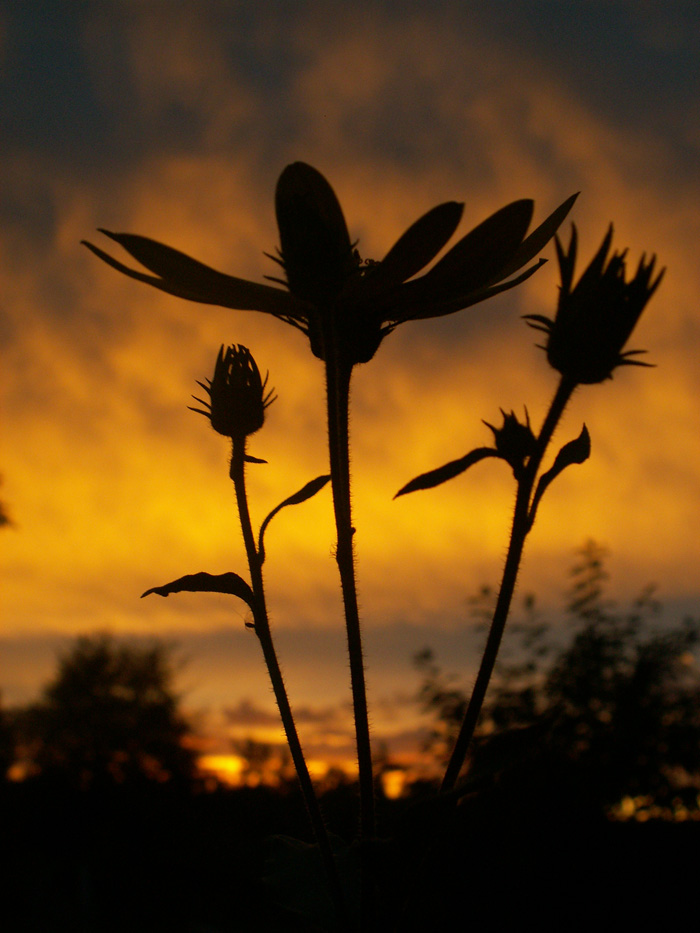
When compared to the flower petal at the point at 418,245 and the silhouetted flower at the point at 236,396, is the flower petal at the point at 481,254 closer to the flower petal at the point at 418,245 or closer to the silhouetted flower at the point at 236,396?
the flower petal at the point at 418,245

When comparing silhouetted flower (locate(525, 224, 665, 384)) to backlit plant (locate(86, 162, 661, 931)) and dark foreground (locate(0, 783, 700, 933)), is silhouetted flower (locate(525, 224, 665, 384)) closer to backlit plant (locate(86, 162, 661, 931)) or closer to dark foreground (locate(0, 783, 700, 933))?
backlit plant (locate(86, 162, 661, 931))

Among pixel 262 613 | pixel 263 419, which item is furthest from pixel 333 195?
pixel 262 613

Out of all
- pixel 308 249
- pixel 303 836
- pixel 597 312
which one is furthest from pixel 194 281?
pixel 303 836

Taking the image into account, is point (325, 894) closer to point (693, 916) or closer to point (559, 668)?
point (693, 916)

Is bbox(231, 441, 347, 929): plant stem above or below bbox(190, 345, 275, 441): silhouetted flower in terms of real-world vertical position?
below

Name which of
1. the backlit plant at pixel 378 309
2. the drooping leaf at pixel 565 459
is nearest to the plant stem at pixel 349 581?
the backlit plant at pixel 378 309

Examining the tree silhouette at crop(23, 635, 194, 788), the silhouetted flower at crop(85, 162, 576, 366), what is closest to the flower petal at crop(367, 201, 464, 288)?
the silhouetted flower at crop(85, 162, 576, 366)

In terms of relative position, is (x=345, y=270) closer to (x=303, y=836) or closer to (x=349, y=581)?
(x=349, y=581)
